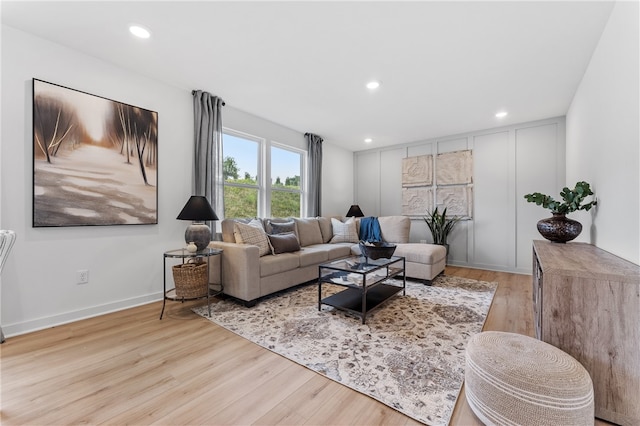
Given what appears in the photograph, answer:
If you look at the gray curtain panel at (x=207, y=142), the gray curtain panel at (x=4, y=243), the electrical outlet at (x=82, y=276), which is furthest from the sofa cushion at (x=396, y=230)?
the gray curtain panel at (x=4, y=243)

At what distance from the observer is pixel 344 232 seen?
467cm

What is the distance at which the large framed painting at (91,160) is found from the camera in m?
2.26

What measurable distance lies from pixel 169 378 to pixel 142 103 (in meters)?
2.66

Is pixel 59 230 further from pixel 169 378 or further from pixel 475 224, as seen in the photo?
pixel 475 224

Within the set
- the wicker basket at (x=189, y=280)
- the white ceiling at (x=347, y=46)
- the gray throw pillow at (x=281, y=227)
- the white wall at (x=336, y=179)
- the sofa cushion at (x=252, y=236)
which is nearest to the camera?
the white ceiling at (x=347, y=46)

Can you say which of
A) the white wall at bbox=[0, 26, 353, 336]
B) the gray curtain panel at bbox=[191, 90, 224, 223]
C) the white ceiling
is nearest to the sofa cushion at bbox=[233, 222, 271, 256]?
the gray curtain panel at bbox=[191, 90, 224, 223]

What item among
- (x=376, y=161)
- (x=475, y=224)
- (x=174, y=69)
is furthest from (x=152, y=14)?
(x=475, y=224)

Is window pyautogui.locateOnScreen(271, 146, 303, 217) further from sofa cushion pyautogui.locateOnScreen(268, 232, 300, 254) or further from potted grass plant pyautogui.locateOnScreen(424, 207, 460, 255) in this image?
potted grass plant pyautogui.locateOnScreen(424, 207, 460, 255)

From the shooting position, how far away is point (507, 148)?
4.47 m

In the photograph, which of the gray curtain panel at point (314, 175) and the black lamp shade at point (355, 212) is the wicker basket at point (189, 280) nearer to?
the gray curtain panel at point (314, 175)

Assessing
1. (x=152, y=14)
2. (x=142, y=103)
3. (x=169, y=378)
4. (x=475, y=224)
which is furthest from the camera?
(x=475, y=224)

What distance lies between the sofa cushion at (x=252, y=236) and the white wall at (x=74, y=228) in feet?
2.33

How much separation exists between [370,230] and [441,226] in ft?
4.28

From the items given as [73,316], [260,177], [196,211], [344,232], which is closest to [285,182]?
[260,177]
